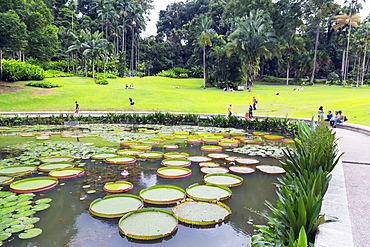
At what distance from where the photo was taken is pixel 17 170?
7359mm

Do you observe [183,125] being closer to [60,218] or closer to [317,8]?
[60,218]

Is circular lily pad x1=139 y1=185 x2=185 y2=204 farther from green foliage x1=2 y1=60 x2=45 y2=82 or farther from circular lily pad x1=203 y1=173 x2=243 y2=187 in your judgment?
green foliage x1=2 y1=60 x2=45 y2=82

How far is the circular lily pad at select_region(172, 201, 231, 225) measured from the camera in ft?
15.7

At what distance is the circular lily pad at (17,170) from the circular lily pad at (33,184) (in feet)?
2.87

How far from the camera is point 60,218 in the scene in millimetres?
5000

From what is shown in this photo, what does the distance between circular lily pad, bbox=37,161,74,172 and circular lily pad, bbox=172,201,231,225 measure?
447 cm

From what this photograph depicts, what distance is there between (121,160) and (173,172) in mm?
2120

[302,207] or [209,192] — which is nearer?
[302,207]

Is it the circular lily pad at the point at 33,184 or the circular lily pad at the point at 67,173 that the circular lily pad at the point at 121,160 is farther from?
the circular lily pad at the point at 33,184

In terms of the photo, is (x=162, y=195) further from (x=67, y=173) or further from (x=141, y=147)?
(x=141, y=147)

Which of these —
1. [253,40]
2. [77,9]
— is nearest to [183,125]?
[253,40]

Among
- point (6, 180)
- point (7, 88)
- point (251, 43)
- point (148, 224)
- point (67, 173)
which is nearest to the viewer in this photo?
point (148, 224)

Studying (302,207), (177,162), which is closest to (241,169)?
(177,162)

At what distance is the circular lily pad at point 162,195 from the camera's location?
18.1ft
